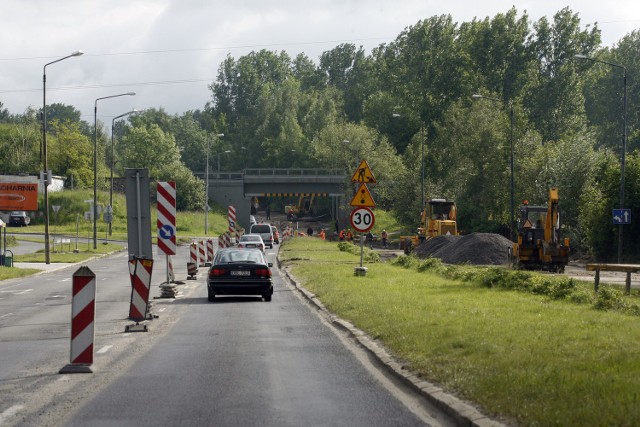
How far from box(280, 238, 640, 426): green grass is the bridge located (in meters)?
75.0

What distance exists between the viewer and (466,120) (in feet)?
267

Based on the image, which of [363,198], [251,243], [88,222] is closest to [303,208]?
[88,222]

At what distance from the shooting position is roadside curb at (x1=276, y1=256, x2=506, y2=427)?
9089 mm

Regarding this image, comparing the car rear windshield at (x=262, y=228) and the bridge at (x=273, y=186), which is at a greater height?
the bridge at (x=273, y=186)


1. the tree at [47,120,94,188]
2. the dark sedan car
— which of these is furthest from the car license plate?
the tree at [47,120,94,188]

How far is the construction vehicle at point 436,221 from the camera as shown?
197 feet

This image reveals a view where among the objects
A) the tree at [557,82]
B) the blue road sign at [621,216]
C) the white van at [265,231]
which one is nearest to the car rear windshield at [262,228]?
the white van at [265,231]

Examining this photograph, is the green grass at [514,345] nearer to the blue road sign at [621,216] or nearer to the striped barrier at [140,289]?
the striped barrier at [140,289]

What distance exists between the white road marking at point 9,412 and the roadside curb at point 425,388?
13.3ft

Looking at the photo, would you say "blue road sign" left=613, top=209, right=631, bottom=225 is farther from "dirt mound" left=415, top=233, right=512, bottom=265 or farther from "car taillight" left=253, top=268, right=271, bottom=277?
"car taillight" left=253, top=268, right=271, bottom=277

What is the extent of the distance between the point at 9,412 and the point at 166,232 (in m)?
14.9

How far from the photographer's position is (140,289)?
19141mm

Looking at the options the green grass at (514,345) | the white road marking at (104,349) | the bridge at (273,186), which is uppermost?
the bridge at (273,186)

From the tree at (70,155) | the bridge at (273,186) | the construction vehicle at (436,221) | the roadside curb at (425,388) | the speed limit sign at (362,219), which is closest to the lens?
the roadside curb at (425,388)
